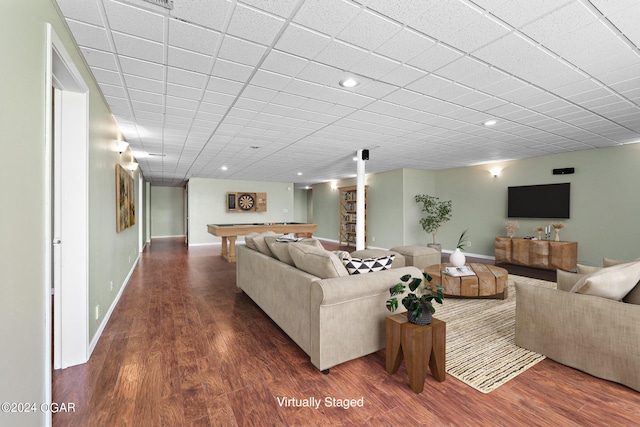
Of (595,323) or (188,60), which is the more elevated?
(188,60)

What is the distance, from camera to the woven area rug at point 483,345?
6.74ft

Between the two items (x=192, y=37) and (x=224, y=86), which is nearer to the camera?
(x=192, y=37)

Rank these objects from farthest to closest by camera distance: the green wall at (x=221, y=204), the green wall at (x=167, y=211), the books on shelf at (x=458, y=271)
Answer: the green wall at (x=167, y=211), the green wall at (x=221, y=204), the books on shelf at (x=458, y=271)

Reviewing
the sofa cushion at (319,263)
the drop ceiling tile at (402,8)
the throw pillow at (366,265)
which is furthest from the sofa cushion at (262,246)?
the drop ceiling tile at (402,8)

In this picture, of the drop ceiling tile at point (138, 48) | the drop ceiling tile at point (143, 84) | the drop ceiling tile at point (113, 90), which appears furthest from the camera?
the drop ceiling tile at point (113, 90)

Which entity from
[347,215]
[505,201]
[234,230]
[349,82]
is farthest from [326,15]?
[347,215]

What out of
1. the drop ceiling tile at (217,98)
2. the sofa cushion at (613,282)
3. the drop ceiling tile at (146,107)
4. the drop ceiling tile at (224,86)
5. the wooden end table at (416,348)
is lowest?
the wooden end table at (416,348)

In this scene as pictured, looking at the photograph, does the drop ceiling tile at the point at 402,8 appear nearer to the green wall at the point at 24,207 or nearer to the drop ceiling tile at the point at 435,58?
the drop ceiling tile at the point at 435,58

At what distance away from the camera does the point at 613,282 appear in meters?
Answer: 1.99

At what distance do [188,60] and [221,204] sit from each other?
27.0 feet

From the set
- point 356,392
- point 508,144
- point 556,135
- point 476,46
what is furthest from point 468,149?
point 356,392

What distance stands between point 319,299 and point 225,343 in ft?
3.76

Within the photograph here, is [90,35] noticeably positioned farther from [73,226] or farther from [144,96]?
[73,226]

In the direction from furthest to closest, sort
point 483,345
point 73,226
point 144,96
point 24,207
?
point 144,96
point 483,345
point 73,226
point 24,207
